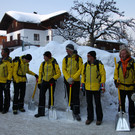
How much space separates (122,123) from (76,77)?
5.35 ft

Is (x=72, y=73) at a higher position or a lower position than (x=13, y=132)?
higher

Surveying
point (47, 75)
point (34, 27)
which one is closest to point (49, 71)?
point (47, 75)

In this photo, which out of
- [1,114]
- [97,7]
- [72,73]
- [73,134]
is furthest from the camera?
[97,7]

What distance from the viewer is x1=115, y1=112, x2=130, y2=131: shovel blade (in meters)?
4.18

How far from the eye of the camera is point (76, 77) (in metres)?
5.17

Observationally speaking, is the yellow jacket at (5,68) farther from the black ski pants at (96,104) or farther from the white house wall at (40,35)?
the white house wall at (40,35)

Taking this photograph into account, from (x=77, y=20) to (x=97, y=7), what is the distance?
92.5 inches

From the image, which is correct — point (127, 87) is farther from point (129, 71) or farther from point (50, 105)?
point (50, 105)

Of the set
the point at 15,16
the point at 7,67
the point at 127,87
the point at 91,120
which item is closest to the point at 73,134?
the point at 91,120

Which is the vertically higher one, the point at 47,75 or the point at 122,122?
the point at 47,75

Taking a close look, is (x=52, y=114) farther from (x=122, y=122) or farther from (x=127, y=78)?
(x=127, y=78)

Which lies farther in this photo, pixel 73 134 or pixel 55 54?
pixel 55 54

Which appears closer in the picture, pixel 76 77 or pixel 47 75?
pixel 76 77

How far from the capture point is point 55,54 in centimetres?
852
